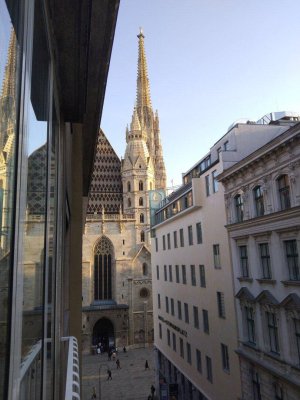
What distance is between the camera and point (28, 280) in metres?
2.06

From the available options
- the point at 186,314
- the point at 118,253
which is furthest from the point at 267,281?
the point at 118,253

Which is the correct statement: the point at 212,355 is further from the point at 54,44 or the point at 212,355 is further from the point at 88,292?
the point at 88,292

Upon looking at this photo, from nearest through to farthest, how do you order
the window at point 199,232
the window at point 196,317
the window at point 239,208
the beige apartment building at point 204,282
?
the window at point 239,208
the beige apartment building at point 204,282
the window at point 199,232
the window at point 196,317

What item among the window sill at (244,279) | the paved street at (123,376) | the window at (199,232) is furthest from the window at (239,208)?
the paved street at (123,376)

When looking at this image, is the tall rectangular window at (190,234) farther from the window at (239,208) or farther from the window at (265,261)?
the window at (265,261)

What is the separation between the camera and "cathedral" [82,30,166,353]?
176 ft

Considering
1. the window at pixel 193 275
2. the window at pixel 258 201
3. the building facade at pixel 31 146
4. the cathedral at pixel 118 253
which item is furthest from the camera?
the cathedral at pixel 118 253

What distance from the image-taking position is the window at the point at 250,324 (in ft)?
59.5

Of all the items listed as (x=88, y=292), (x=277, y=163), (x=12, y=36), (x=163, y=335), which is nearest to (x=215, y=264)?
(x=277, y=163)

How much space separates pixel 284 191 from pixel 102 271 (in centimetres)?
4514

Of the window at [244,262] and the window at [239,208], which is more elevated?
the window at [239,208]

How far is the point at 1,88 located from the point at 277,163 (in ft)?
52.1

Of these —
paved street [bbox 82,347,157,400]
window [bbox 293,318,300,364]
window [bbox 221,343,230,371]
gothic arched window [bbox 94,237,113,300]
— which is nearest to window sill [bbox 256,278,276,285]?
window [bbox 293,318,300,364]

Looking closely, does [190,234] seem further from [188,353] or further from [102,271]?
[102,271]
